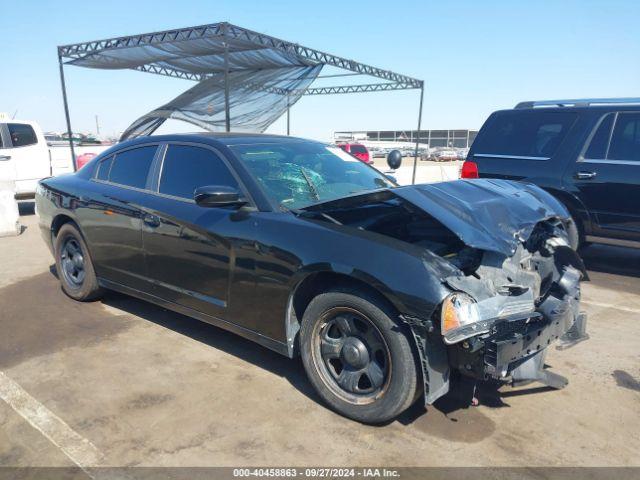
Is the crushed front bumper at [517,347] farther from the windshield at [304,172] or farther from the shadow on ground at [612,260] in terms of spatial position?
the shadow on ground at [612,260]

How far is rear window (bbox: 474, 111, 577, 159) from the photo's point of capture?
5859 millimetres

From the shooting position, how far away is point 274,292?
2.97 meters

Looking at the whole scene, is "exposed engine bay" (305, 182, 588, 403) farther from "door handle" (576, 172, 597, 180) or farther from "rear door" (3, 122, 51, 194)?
"rear door" (3, 122, 51, 194)

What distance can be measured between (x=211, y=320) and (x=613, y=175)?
4.70m

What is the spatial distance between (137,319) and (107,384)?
1.21 meters

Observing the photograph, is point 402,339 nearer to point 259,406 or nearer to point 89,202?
point 259,406

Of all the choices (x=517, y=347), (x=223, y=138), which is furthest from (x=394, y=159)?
(x=517, y=347)

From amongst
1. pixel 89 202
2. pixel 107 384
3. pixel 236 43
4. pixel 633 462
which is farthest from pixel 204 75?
pixel 633 462

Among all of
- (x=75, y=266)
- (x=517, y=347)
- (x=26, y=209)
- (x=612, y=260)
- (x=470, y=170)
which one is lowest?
(x=26, y=209)

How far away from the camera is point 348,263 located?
2.60 meters

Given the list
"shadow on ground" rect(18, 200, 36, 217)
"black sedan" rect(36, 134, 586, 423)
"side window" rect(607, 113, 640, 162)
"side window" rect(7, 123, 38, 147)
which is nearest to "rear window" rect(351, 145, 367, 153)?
"shadow on ground" rect(18, 200, 36, 217)

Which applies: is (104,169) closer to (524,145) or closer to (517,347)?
(517,347)

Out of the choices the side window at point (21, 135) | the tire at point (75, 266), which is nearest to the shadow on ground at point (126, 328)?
the tire at point (75, 266)

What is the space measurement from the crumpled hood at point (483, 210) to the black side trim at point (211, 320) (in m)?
1.21
